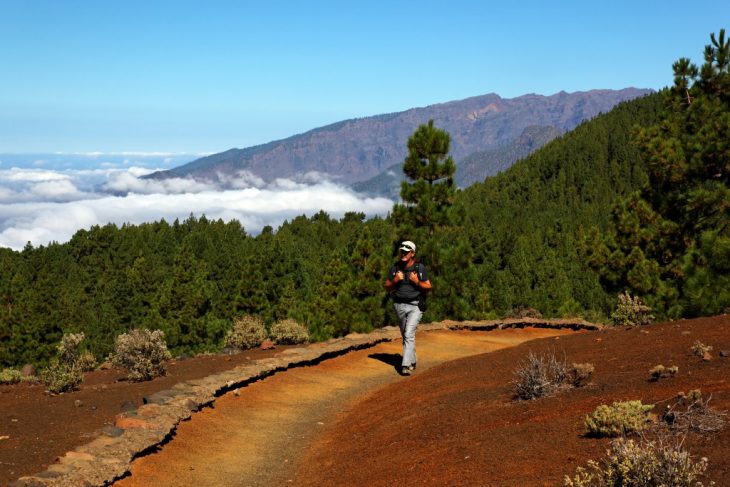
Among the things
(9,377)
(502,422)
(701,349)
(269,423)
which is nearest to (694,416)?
(502,422)

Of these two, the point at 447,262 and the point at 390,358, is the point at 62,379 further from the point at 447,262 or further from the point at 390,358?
the point at 447,262

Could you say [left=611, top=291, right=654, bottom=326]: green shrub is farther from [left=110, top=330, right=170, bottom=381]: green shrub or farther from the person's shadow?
[left=110, top=330, right=170, bottom=381]: green shrub

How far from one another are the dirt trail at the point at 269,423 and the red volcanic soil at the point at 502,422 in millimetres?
599

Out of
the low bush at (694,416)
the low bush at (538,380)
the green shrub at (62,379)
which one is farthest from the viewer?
the green shrub at (62,379)

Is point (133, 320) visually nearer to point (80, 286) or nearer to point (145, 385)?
point (80, 286)

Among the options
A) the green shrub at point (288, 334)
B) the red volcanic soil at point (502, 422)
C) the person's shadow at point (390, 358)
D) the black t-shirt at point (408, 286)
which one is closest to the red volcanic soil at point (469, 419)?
the red volcanic soil at point (502, 422)

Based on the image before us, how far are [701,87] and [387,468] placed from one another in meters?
22.4

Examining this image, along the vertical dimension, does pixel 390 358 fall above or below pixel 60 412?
below

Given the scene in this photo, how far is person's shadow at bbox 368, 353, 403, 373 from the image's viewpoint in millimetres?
17167

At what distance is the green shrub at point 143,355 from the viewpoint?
15984 mm

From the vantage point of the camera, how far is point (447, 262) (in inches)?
1291

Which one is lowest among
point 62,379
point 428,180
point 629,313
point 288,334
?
point 629,313

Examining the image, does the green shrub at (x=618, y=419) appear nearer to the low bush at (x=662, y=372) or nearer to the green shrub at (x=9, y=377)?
the low bush at (x=662, y=372)

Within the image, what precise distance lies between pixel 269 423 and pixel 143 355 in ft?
19.0
